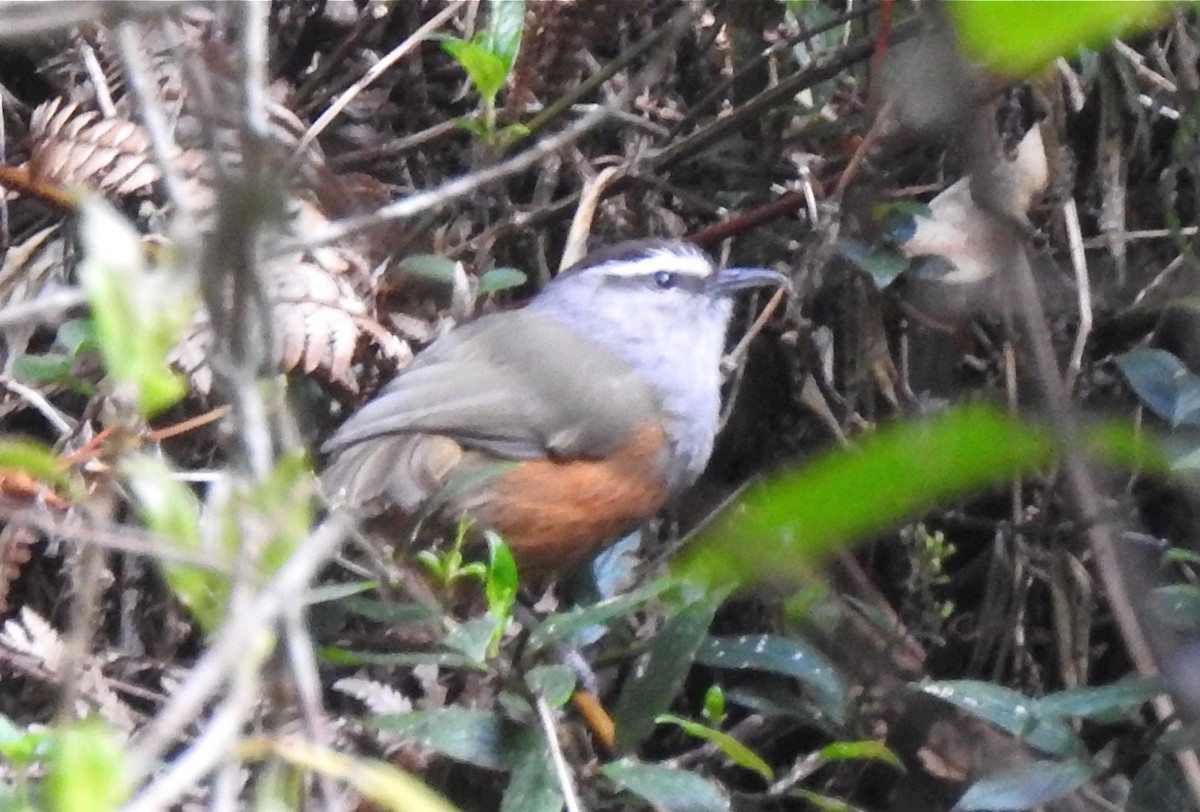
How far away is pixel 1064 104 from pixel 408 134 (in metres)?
1.81

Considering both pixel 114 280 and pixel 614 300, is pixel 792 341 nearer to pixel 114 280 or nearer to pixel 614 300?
pixel 614 300

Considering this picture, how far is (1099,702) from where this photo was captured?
265 centimetres

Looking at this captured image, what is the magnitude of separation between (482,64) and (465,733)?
1684 millimetres

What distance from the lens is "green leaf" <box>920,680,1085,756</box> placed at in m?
2.65

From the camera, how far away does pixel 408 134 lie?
169 inches

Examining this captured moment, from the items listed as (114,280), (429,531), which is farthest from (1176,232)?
(114,280)

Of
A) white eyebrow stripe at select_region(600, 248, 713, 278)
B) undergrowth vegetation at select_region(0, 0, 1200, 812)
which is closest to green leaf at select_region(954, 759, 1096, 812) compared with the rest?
undergrowth vegetation at select_region(0, 0, 1200, 812)

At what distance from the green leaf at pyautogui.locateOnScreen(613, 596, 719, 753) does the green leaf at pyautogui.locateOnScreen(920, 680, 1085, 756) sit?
1.52 ft

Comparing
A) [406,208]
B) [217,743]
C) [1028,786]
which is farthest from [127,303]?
[1028,786]

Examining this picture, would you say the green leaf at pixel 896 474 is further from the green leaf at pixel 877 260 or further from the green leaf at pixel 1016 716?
the green leaf at pixel 877 260

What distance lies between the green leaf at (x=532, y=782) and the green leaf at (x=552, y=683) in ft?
0.30

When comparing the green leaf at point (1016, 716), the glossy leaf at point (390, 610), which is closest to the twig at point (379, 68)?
the glossy leaf at point (390, 610)

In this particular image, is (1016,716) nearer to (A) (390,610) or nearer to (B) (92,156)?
(A) (390,610)

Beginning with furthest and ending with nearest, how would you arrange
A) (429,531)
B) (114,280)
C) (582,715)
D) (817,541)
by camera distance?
(429,531) < (582,715) < (114,280) < (817,541)
